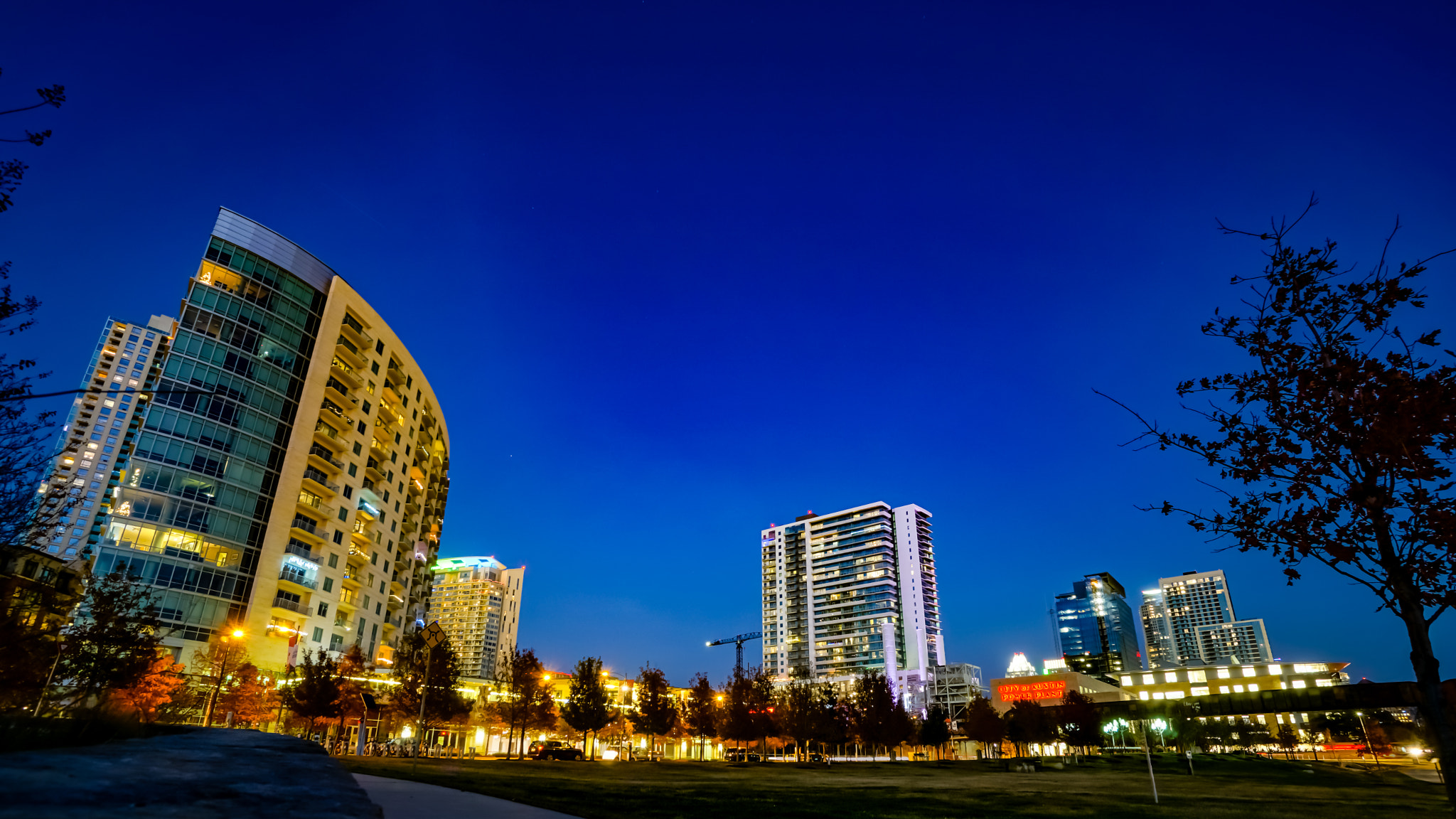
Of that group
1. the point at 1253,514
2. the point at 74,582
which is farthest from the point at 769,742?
the point at 1253,514

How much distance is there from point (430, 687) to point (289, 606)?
987 inches

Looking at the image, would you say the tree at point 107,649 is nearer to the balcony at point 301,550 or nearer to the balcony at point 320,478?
the balcony at point 301,550

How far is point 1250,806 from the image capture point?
2534 cm

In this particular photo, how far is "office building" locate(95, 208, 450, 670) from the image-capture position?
2416 inches

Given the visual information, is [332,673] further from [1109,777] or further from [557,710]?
[1109,777]

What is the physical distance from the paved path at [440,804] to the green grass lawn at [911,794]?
101 centimetres

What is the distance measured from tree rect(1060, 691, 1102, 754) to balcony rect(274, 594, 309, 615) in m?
86.9

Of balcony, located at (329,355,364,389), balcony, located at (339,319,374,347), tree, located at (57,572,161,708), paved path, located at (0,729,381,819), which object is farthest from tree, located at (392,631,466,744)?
paved path, located at (0,729,381,819)

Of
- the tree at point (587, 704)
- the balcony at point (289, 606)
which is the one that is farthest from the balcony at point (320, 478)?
the tree at point (587, 704)

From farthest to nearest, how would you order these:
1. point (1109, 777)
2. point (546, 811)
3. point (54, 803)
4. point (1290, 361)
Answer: point (1109, 777) < point (546, 811) < point (1290, 361) < point (54, 803)

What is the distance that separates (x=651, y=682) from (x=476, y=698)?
30.5m

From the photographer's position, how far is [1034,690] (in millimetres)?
134750

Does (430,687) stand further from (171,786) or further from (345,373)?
(171,786)

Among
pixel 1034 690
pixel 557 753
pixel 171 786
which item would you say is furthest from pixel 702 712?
pixel 1034 690
